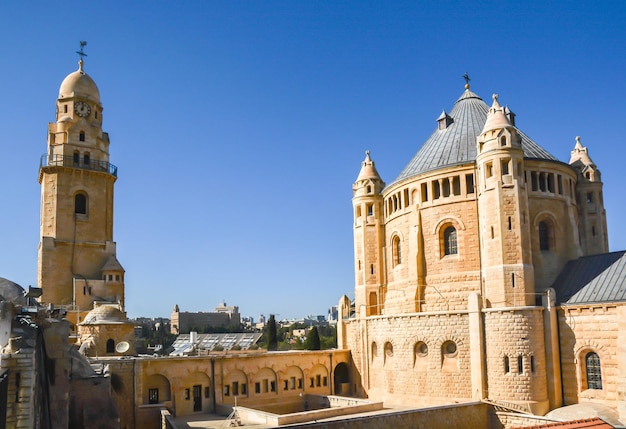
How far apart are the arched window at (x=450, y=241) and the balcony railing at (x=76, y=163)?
27.2 meters

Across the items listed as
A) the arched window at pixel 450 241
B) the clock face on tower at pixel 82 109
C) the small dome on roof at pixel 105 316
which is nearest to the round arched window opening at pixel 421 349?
the arched window at pixel 450 241

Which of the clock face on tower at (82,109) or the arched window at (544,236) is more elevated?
the clock face on tower at (82,109)

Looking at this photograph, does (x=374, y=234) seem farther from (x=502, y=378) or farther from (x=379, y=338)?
(x=502, y=378)

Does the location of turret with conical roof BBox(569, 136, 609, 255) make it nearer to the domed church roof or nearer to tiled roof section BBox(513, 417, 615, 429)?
tiled roof section BBox(513, 417, 615, 429)

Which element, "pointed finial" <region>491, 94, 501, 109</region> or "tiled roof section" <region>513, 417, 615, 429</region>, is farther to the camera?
"pointed finial" <region>491, 94, 501, 109</region>

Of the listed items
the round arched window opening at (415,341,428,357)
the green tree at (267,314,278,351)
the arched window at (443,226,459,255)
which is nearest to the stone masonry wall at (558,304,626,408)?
the arched window at (443,226,459,255)

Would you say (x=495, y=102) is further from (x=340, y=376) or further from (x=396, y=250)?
(x=340, y=376)

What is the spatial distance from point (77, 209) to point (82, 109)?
815 centimetres

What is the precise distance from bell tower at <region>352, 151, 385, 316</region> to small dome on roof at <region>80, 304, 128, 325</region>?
16348 mm

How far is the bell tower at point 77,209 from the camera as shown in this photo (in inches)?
1783

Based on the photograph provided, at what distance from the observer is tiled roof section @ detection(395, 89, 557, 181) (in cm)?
3784

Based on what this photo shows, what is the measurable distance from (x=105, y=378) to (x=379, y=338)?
19.2 meters

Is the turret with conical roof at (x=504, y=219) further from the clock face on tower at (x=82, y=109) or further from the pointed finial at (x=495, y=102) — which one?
the clock face on tower at (x=82, y=109)

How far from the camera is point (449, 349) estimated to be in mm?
35125
